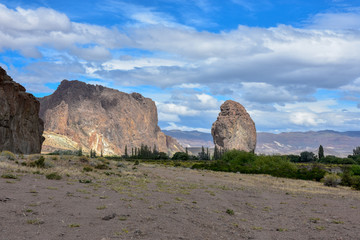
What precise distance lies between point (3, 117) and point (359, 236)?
Answer: 6033cm

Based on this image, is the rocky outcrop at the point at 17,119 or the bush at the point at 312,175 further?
the rocky outcrop at the point at 17,119

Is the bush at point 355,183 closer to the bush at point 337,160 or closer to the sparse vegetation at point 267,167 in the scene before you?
the sparse vegetation at point 267,167

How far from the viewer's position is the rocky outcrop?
199ft

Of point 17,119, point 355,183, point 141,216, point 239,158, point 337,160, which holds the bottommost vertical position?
point 355,183

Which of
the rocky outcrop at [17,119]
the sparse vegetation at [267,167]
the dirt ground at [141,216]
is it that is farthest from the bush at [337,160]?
the dirt ground at [141,216]

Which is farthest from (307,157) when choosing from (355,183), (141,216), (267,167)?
(141,216)

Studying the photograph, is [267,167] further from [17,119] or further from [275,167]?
[17,119]

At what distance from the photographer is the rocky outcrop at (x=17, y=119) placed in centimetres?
6078

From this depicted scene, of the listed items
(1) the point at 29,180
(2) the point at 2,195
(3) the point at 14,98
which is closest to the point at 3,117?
(3) the point at 14,98

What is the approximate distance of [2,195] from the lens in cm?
1480

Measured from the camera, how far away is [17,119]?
67.6 meters

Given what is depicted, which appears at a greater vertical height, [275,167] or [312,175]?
[275,167]

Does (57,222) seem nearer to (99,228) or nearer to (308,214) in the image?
(99,228)

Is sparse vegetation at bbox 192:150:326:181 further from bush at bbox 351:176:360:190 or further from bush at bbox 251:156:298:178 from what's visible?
bush at bbox 351:176:360:190
